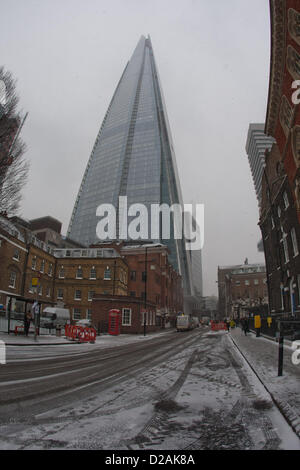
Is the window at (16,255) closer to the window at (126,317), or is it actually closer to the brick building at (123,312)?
the brick building at (123,312)

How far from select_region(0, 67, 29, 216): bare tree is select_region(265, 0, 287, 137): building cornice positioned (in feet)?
49.5

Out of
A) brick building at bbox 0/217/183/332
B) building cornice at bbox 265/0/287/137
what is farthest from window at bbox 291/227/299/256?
brick building at bbox 0/217/183/332

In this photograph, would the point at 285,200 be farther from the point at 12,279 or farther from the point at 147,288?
the point at 147,288

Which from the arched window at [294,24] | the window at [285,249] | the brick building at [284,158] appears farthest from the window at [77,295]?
the arched window at [294,24]

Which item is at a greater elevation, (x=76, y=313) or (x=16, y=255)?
(x=16, y=255)

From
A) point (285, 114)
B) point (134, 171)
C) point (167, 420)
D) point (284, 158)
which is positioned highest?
point (134, 171)

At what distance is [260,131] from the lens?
138 metres

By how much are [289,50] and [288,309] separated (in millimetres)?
21188

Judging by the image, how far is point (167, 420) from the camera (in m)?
3.88

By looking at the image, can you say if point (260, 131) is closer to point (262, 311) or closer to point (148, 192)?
point (148, 192)

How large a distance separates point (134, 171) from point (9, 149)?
141 metres

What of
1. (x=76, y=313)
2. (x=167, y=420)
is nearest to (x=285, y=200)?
(x=167, y=420)

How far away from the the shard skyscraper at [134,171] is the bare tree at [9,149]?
373 feet
